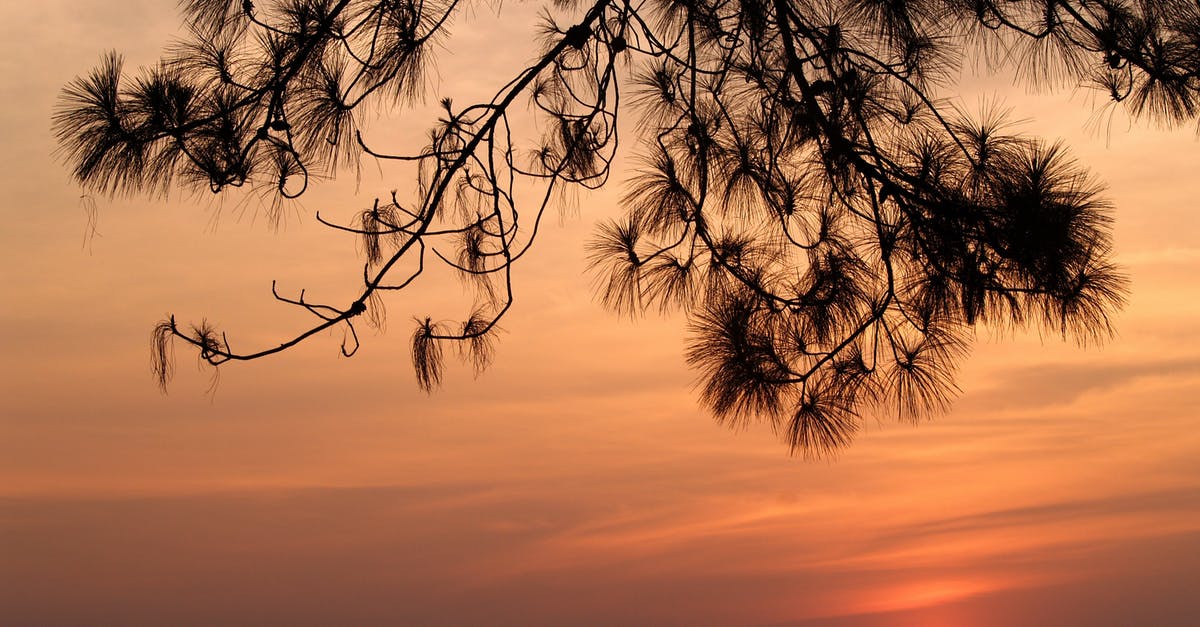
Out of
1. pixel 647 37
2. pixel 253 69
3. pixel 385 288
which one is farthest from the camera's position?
pixel 647 37

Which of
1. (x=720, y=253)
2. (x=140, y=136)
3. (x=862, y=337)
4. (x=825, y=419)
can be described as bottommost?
(x=825, y=419)

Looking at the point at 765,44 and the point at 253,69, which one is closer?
the point at 253,69

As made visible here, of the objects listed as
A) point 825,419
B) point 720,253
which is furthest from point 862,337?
point 720,253

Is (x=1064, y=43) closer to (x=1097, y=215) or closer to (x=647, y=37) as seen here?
(x=1097, y=215)

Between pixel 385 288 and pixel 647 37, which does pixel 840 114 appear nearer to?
pixel 647 37

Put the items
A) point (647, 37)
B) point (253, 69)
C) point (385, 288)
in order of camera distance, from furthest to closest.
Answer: point (647, 37) < point (253, 69) < point (385, 288)

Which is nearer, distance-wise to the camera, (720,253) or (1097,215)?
(1097,215)

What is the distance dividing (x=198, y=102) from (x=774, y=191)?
1542 mm

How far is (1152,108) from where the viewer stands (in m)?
3.06

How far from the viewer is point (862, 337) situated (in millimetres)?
3029

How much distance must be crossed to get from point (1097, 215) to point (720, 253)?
37.7 inches

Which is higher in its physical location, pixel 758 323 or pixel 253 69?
pixel 253 69

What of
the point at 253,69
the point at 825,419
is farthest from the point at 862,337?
the point at 253,69

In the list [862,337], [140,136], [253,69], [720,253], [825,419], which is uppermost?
[253,69]
